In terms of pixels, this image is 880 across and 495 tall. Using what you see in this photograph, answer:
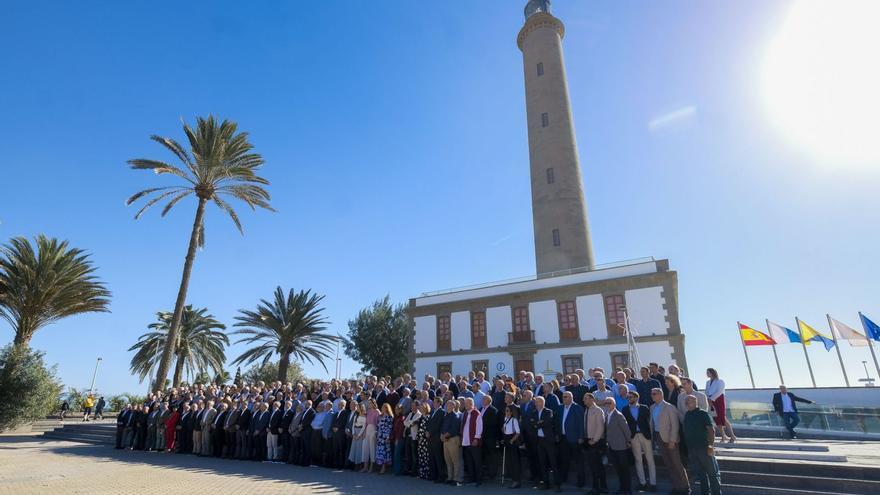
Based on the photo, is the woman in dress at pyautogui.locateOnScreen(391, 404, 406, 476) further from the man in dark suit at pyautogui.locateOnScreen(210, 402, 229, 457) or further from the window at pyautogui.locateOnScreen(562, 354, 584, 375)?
the window at pyautogui.locateOnScreen(562, 354, 584, 375)

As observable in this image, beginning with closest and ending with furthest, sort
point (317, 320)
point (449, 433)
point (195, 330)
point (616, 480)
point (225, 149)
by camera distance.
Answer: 1. point (616, 480)
2. point (449, 433)
3. point (225, 149)
4. point (317, 320)
5. point (195, 330)

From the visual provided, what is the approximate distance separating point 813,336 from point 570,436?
22640mm

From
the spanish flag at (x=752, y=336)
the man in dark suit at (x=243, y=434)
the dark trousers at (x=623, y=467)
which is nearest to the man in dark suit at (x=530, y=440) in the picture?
the dark trousers at (x=623, y=467)

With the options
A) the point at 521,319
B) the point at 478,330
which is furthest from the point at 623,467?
the point at 478,330

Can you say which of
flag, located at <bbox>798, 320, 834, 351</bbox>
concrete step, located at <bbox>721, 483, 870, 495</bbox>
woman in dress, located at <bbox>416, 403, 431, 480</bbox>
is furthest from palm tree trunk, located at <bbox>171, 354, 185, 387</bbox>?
flag, located at <bbox>798, 320, 834, 351</bbox>

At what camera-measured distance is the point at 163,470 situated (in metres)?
9.84

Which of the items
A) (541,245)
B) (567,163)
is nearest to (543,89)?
(567,163)

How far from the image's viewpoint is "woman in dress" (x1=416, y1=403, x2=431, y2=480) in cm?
915

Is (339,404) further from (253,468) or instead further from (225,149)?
(225,149)

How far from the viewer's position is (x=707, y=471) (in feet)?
21.9

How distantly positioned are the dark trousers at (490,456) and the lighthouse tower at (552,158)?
16626 mm

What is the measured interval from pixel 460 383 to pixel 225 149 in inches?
604

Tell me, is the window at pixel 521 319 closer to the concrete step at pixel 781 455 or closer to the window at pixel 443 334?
the window at pixel 443 334

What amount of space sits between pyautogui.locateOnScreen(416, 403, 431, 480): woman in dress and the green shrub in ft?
57.1
